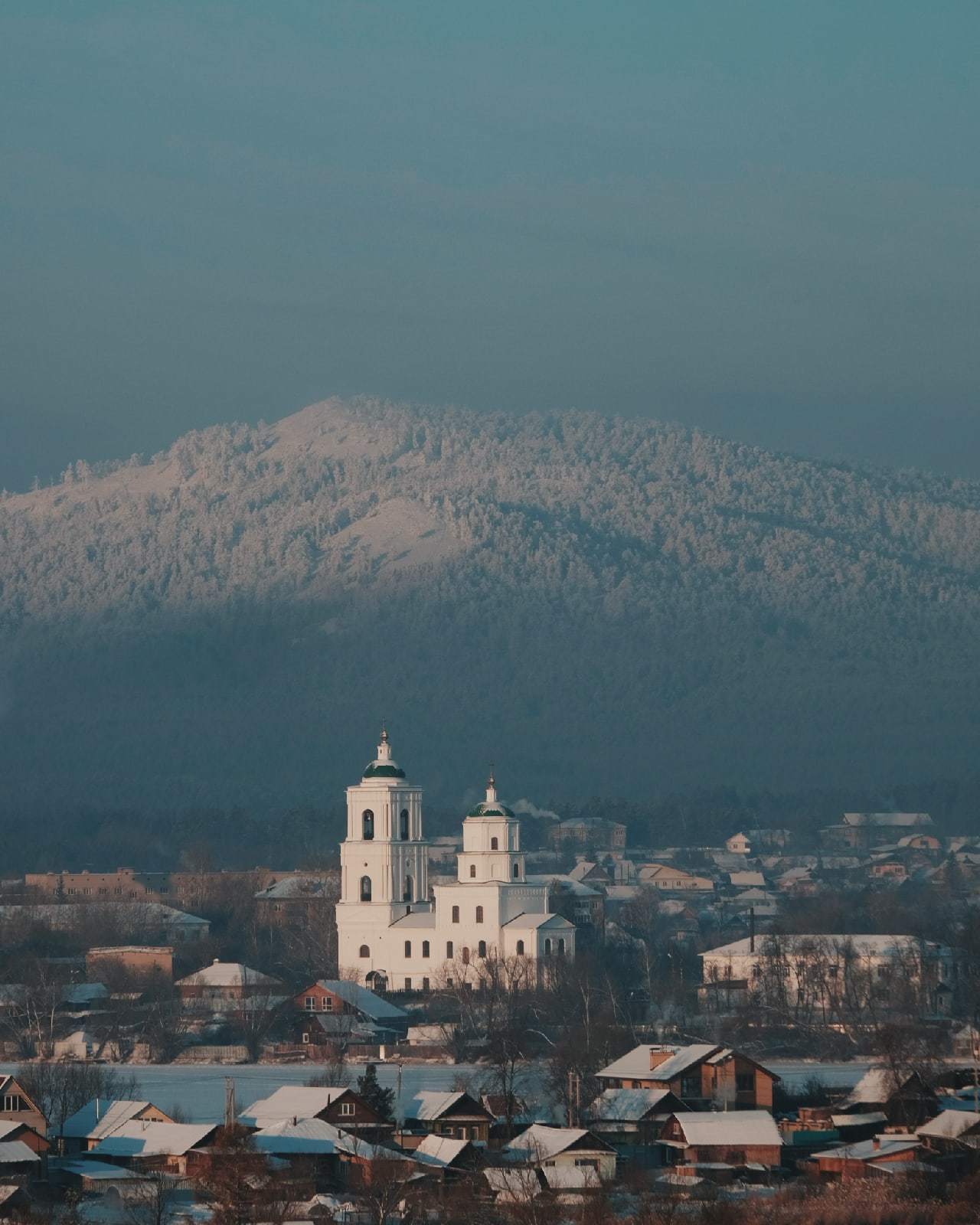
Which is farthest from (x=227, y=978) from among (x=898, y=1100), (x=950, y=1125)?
(x=950, y=1125)

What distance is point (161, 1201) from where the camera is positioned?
44.4m

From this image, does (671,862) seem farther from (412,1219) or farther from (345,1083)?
(412,1219)

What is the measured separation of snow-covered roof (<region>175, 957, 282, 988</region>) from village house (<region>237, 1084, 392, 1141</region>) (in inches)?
1431

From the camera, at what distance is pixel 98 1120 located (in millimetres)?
52781

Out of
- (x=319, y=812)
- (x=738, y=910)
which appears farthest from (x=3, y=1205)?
(x=319, y=812)

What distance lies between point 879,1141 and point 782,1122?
4.95 m

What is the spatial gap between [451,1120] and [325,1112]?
2.21m

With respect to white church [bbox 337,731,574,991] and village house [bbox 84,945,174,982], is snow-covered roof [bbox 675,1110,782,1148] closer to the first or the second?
white church [bbox 337,731,574,991]

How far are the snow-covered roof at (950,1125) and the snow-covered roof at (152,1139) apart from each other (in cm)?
1103

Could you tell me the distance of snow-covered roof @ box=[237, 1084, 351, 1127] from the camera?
51938 mm

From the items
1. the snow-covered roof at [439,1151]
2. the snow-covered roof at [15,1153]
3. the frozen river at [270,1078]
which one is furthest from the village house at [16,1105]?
the snow-covered roof at [439,1151]

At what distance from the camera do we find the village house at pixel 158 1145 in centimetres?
4909

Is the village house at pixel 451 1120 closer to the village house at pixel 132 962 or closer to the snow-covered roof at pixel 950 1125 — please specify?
the snow-covered roof at pixel 950 1125

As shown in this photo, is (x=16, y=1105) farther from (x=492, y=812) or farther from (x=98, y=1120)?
(x=492, y=812)
